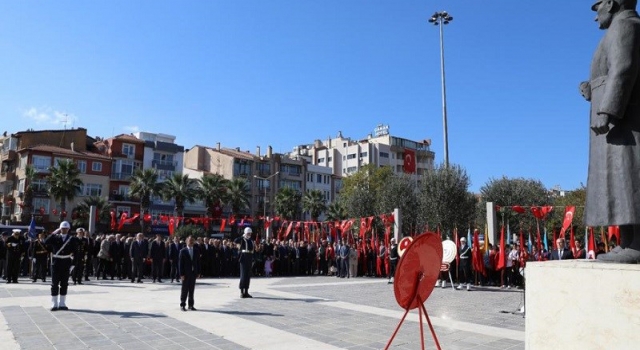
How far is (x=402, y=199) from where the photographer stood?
152 ft

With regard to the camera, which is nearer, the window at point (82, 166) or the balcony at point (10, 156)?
the balcony at point (10, 156)

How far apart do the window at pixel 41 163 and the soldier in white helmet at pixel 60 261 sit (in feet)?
164

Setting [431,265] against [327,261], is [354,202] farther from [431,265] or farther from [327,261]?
[431,265]

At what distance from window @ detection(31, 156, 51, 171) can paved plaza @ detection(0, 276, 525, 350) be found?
45956mm

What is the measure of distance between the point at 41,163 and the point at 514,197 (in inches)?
2016

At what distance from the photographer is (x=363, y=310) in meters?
11.2

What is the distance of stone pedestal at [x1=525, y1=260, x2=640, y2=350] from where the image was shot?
3539mm

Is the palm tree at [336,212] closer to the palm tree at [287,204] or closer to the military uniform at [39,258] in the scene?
the palm tree at [287,204]

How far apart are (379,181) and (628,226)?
6118cm

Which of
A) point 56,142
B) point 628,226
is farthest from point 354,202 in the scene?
point 628,226

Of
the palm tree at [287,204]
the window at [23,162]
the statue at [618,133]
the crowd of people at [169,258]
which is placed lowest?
the crowd of people at [169,258]

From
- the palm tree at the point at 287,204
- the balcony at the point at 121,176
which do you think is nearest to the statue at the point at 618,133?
the palm tree at the point at 287,204

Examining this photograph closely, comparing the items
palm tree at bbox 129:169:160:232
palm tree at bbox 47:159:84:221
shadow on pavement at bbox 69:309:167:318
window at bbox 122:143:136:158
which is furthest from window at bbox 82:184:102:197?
shadow on pavement at bbox 69:309:167:318

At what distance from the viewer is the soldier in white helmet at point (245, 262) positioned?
1362 centimetres
